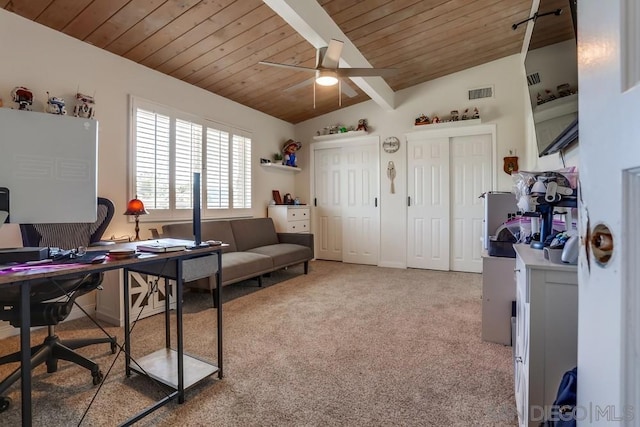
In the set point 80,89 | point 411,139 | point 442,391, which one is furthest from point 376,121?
point 442,391

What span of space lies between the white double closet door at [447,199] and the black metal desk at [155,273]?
3.80 meters

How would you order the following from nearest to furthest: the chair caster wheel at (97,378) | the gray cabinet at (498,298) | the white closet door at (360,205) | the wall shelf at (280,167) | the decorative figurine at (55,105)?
1. the chair caster wheel at (97,378)
2. the gray cabinet at (498,298)
3. the decorative figurine at (55,105)
4. the wall shelf at (280,167)
5. the white closet door at (360,205)

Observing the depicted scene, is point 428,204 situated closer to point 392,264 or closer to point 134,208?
point 392,264

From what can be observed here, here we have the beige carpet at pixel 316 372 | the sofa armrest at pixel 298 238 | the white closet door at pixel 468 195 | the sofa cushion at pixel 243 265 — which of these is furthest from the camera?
the sofa armrest at pixel 298 238

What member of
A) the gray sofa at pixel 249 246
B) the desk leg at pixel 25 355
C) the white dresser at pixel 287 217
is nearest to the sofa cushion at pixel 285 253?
the gray sofa at pixel 249 246

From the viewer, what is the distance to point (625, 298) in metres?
0.43

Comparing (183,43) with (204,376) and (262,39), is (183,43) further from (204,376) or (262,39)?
(204,376)

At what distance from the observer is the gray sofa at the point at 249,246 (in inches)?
133

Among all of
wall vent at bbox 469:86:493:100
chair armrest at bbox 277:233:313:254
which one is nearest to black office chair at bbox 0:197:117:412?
chair armrest at bbox 277:233:313:254

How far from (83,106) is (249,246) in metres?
2.37

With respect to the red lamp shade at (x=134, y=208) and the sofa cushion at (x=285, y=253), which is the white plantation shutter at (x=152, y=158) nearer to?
the red lamp shade at (x=134, y=208)

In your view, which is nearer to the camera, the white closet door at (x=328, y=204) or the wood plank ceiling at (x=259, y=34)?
the wood plank ceiling at (x=259, y=34)

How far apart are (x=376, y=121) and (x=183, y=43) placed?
10.2ft

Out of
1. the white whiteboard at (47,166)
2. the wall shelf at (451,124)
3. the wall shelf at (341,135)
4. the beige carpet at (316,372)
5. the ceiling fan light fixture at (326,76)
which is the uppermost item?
the wall shelf at (341,135)
